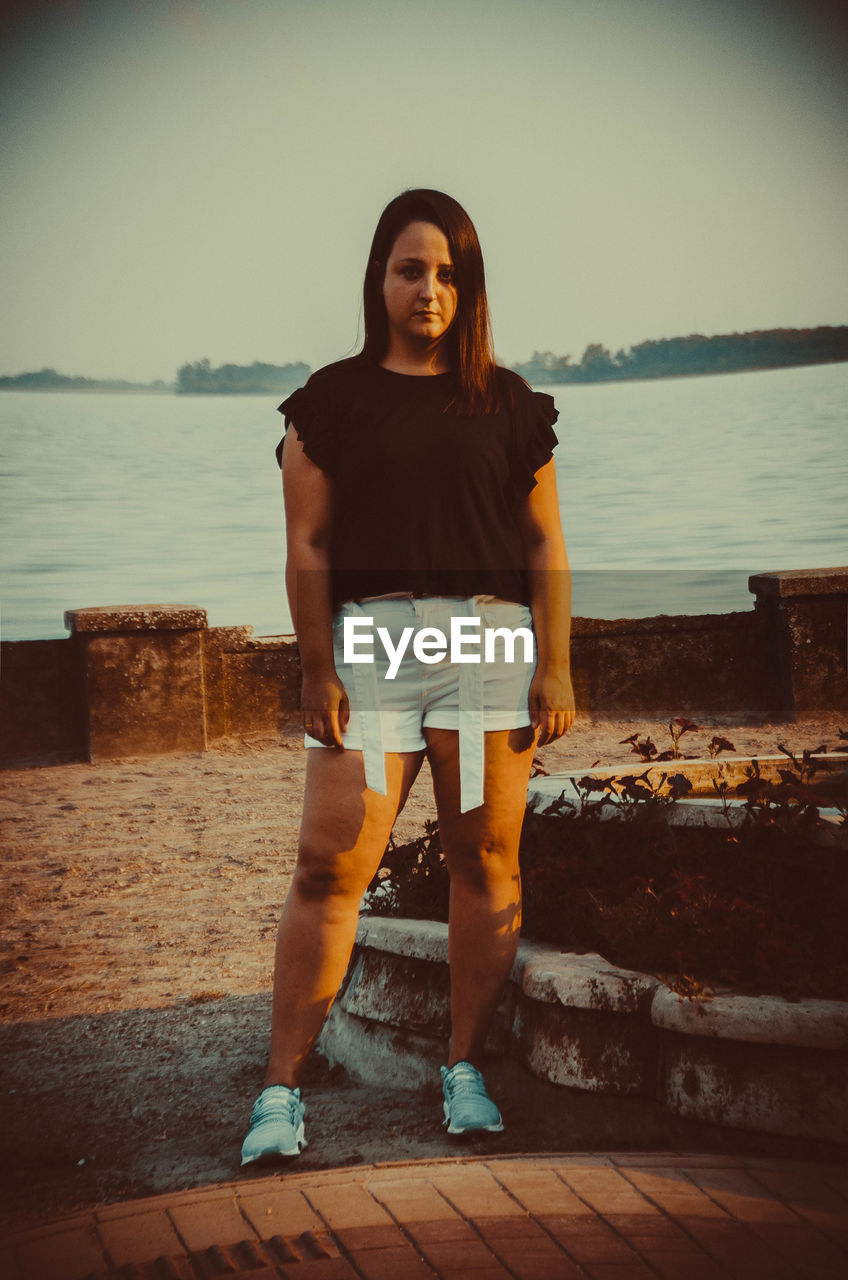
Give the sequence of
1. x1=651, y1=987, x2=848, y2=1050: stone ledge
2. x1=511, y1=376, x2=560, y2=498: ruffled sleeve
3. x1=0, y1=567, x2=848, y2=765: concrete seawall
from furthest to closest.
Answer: x1=0, y1=567, x2=848, y2=765: concrete seawall, x1=511, y1=376, x2=560, y2=498: ruffled sleeve, x1=651, y1=987, x2=848, y2=1050: stone ledge

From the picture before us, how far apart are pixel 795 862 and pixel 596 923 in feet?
1.79

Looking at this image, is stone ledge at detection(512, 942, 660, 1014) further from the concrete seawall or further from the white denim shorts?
the concrete seawall

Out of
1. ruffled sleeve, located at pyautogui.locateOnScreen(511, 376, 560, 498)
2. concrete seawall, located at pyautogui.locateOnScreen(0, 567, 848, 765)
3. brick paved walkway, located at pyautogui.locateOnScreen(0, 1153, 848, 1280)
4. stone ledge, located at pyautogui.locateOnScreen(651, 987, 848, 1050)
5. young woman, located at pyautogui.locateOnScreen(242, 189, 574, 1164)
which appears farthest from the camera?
concrete seawall, located at pyautogui.locateOnScreen(0, 567, 848, 765)

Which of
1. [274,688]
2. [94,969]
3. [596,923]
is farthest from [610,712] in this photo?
[596,923]

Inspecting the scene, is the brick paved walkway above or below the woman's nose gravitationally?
below

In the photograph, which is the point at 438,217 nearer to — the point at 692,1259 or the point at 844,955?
the point at 844,955

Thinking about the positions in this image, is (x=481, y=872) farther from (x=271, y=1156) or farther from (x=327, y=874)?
(x=271, y=1156)

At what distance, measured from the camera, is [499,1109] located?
2.92 m

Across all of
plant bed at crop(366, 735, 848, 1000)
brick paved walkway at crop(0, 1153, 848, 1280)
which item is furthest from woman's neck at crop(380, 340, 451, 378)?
brick paved walkway at crop(0, 1153, 848, 1280)

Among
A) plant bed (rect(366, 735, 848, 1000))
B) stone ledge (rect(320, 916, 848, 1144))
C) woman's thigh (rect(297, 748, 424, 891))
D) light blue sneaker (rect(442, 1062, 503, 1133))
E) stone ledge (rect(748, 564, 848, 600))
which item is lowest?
light blue sneaker (rect(442, 1062, 503, 1133))

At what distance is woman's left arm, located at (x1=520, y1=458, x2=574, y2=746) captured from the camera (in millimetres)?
2756

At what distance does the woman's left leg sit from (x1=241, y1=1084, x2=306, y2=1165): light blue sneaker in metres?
0.39

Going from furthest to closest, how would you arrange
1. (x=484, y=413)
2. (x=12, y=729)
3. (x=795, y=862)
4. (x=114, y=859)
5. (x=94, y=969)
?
(x=12, y=729) < (x=114, y=859) < (x=94, y=969) < (x=795, y=862) < (x=484, y=413)

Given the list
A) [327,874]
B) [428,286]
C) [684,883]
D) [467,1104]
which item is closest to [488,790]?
[327,874]
